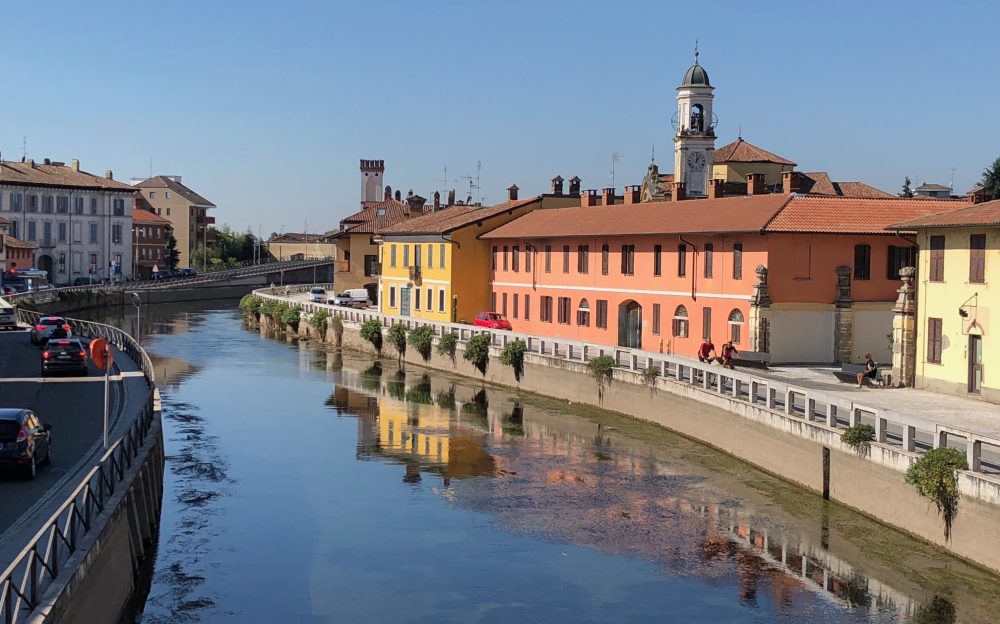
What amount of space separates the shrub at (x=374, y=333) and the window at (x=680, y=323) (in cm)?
2069

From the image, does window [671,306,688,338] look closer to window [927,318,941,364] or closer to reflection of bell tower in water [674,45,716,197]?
window [927,318,941,364]

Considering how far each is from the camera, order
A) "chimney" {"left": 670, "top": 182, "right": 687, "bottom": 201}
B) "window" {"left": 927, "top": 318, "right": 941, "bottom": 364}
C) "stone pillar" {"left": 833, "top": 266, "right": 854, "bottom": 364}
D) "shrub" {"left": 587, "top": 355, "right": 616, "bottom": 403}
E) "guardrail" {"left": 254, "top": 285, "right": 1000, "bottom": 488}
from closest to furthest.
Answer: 1. "guardrail" {"left": 254, "top": 285, "right": 1000, "bottom": 488}
2. "window" {"left": 927, "top": 318, "right": 941, "bottom": 364}
3. "shrub" {"left": 587, "top": 355, "right": 616, "bottom": 403}
4. "stone pillar" {"left": 833, "top": 266, "right": 854, "bottom": 364}
5. "chimney" {"left": 670, "top": 182, "right": 687, "bottom": 201}

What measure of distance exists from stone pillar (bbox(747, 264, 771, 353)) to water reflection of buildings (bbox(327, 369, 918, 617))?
290 inches

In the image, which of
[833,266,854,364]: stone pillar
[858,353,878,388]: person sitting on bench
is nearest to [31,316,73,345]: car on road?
[833,266,854,364]: stone pillar

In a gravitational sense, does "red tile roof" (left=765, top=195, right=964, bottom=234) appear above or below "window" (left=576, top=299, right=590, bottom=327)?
above

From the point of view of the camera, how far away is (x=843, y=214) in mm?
46312

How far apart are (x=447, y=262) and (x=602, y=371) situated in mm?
24611

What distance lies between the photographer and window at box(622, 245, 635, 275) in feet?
174

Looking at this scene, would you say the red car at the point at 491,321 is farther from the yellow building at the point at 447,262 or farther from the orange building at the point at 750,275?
the yellow building at the point at 447,262

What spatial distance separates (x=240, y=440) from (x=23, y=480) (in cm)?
1436

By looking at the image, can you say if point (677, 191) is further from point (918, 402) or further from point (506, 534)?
point (506, 534)

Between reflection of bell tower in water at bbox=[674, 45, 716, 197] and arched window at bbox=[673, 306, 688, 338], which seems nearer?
arched window at bbox=[673, 306, 688, 338]

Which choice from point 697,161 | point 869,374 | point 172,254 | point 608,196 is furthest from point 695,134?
point 172,254

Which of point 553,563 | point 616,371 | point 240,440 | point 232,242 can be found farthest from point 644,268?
point 232,242
